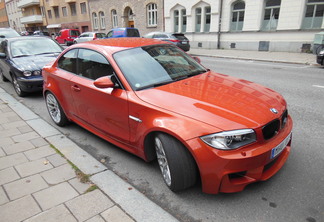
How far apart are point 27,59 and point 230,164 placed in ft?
22.1

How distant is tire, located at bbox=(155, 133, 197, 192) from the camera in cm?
244

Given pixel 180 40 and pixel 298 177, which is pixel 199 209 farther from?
A: pixel 180 40

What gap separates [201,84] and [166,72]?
52 centimetres

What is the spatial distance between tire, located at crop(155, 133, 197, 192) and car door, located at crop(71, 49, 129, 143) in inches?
27.9

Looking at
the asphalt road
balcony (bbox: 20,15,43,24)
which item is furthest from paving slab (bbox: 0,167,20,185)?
balcony (bbox: 20,15,43,24)

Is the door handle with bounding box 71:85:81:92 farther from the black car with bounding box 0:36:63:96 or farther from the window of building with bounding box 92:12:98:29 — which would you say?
the window of building with bounding box 92:12:98:29

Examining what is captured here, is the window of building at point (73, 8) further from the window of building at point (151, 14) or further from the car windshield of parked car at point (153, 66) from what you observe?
the car windshield of parked car at point (153, 66)

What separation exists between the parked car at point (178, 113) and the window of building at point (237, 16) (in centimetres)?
1655

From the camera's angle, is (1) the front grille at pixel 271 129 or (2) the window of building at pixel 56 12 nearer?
(1) the front grille at pixel 271 129

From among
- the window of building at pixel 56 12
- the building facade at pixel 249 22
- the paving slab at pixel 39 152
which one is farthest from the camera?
the window of building at pixel 56 12

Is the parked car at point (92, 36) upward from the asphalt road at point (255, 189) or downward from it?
upward

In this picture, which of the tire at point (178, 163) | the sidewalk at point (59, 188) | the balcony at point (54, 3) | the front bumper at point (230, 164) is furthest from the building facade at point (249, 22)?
the balcony at point (54, 3)

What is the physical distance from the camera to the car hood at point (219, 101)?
2.38 m

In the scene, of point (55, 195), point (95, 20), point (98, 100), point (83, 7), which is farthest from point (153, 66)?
point (83, 7)
